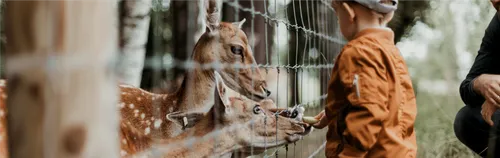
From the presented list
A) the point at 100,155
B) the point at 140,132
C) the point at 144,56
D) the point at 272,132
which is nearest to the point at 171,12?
the point at 144,56

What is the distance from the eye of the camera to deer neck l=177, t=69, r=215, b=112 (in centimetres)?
209

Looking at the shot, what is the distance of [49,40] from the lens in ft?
3.11

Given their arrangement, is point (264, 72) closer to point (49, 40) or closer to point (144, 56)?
point (144, 56)

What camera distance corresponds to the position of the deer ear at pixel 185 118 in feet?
6.79

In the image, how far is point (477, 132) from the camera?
2.92 m

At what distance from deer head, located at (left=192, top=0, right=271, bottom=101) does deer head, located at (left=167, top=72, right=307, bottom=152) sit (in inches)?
1.1

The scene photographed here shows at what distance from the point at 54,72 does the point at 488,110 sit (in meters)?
2.04

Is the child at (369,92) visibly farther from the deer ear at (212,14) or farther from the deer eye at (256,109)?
the deer eye at (256,109)

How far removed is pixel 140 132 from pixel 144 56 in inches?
8.6

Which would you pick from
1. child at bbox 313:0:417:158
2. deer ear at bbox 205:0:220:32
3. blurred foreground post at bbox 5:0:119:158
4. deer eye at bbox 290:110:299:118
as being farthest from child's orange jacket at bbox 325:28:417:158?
blurred foreground post at bbox 5:0:119:158

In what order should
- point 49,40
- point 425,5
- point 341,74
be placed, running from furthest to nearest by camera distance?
point 425,5, point 341,74, point 49,40

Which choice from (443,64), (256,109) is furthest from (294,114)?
(443,64)

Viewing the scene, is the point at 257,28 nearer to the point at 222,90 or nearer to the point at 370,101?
the point at 222,90

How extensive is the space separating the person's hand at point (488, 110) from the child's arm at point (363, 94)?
3.68ft
